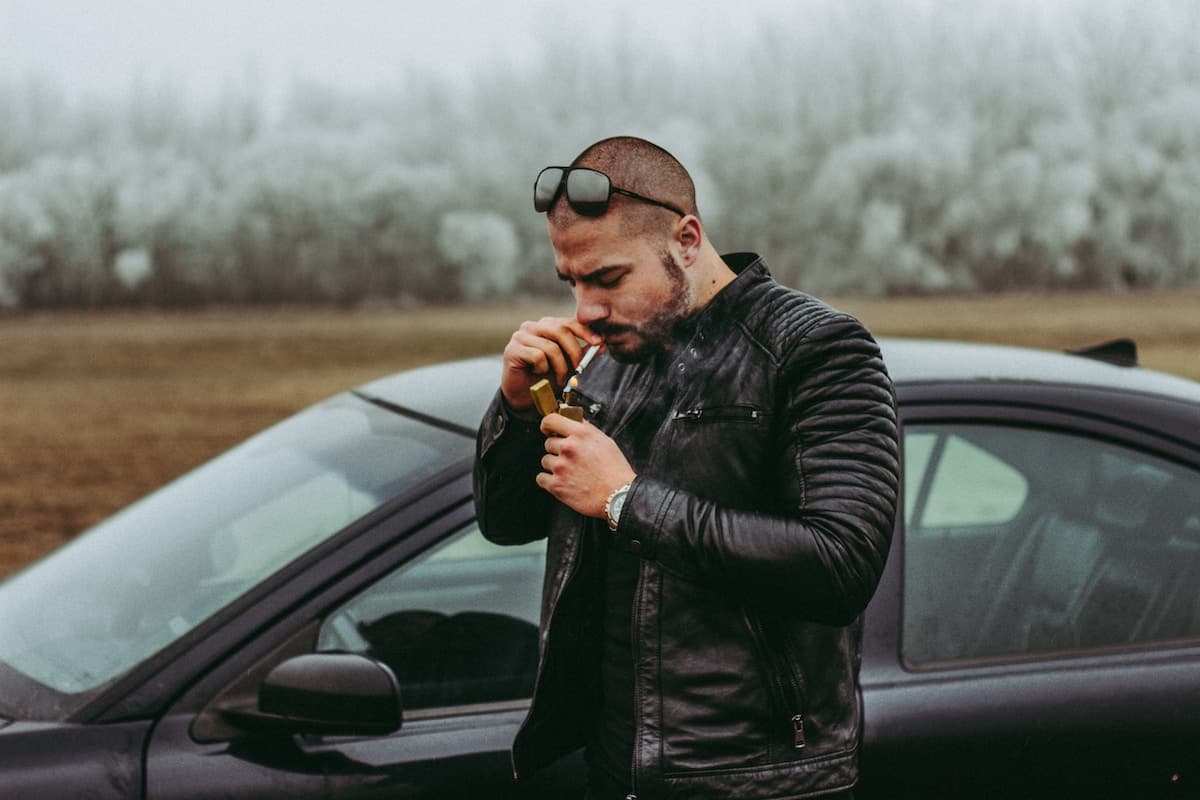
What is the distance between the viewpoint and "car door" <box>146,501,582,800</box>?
203cm

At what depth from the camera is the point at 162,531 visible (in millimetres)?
2568

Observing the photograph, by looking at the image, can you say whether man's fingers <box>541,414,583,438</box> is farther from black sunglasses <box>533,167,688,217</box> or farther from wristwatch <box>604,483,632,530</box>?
black sunglasses <box>533,167,688,217</box>

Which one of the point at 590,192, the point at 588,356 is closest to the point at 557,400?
the point at 588,356

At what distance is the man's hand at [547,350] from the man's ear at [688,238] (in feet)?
0.57

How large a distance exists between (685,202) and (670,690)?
679mm

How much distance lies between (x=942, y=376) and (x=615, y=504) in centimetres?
102

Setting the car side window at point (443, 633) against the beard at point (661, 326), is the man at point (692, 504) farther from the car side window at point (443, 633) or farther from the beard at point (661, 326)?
the car side window at point (443, 633)

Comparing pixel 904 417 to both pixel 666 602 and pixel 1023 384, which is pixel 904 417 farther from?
pixel 666 602

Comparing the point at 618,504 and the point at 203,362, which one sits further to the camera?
the point at 203,362

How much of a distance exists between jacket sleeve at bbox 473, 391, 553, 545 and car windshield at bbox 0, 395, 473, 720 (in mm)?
371

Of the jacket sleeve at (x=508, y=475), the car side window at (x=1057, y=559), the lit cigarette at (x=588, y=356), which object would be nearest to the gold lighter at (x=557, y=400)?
the lit cigarette at (x=588, y=356)

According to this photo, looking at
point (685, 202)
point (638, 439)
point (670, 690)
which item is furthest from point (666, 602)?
point (685, 202)

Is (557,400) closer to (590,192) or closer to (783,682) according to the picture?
(590,192)

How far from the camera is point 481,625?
2.24 metres
